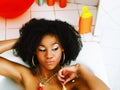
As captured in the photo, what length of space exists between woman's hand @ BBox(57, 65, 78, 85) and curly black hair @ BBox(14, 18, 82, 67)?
0.07 m

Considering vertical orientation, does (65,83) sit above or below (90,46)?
below

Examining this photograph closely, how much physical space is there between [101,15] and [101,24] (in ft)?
0.23

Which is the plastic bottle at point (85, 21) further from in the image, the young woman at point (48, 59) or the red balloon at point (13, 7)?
the red balloon at point (13, 7)

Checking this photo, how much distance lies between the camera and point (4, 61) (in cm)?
137

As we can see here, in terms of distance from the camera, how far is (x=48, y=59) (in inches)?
48.8

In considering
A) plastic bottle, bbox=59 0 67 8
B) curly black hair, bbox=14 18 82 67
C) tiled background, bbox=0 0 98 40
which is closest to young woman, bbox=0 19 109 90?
curly black hair, bbox=14 18 82 67

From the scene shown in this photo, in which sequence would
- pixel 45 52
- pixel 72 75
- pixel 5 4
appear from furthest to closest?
pixel 5 4, pixel 72 75, pixel 45 52

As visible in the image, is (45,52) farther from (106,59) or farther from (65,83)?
(106,59)

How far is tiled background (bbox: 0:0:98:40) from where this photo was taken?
2.12 metres

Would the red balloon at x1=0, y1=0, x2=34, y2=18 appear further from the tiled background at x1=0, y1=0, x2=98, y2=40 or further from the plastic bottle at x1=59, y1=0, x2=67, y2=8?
the plastic bottle at x1=59, y1=0, x2=67, y2=8

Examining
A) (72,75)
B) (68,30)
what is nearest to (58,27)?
(68,30)

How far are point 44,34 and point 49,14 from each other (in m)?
0.96

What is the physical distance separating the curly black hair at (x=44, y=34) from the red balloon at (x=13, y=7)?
2.46 ft

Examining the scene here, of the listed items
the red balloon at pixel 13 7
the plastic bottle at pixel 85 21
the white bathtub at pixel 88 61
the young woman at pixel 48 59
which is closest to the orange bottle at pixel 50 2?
the red balloon at pixel 13 7
